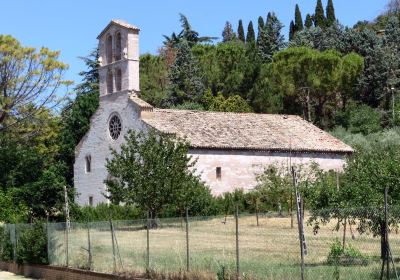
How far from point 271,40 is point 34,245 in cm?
6949

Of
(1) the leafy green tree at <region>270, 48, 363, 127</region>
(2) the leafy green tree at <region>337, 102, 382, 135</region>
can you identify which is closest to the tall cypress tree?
(1) the leafy green tree at <region>270, 48, 363, 127</region>

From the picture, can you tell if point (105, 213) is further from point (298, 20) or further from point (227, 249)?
point (298, 20)

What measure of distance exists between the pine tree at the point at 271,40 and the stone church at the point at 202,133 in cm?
3524

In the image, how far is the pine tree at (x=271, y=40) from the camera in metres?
90.2

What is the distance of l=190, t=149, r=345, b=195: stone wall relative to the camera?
48.5 m

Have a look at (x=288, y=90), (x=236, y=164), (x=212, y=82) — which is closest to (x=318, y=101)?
(x=288, y=90)

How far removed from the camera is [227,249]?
17.0 m

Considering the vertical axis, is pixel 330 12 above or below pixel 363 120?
above

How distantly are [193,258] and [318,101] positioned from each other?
53946 millimetres

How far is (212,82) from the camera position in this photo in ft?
242

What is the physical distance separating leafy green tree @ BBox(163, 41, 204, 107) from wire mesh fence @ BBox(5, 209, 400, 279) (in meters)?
50.9

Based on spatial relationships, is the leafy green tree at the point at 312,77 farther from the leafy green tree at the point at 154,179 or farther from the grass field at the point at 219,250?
the grass field at the point at 219,250

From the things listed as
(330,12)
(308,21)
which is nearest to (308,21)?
(308,21)

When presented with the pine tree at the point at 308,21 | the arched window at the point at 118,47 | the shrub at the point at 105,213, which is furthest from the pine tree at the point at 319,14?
the shrub at the point at 105,213
